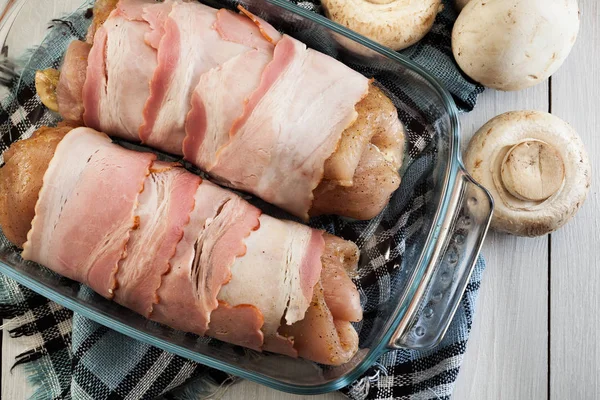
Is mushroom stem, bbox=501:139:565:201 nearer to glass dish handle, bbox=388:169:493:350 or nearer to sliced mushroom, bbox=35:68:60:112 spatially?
glass dish handle, bbox=388:169:493:350

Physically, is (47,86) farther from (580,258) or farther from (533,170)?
(580,258)

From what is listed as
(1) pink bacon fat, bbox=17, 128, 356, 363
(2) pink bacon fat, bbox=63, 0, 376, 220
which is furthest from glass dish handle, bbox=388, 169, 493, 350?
(2) pink bacon fat, bbox=63, 0, 376, 220

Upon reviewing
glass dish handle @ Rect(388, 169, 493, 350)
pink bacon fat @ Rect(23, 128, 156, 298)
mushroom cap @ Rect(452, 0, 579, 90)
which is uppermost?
mushroom cap @ Rect(452, 0, 579, 90)

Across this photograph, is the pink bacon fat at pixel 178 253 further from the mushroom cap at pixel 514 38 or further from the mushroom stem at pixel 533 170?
the mushroom cap at pixel 514 38

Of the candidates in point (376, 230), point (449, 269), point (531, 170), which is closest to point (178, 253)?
point (376, 230)

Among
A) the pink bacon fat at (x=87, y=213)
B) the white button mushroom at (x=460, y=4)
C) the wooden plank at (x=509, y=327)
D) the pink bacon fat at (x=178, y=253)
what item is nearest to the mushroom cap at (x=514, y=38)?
the white button mushroom at (x=460, y=4)

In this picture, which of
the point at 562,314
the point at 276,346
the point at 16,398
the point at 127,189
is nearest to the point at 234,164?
the point at 127,189
